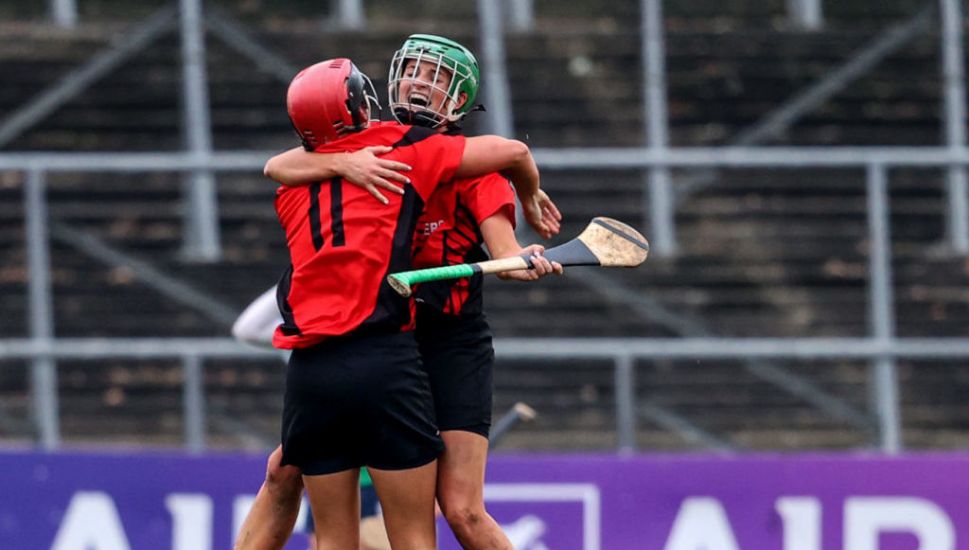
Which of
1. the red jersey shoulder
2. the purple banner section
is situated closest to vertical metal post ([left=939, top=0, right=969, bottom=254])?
the purple banner section

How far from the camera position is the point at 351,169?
5.31 meters

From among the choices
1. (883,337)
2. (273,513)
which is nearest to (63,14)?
(883,337)

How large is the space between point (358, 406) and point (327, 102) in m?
0.84

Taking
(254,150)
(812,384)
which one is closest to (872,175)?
(812,384)

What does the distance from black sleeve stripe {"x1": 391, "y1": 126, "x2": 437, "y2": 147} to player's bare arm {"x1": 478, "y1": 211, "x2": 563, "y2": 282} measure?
0.30 metres

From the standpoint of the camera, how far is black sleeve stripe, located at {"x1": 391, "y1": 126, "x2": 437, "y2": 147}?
5.40 metres

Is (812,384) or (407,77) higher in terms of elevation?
(407,77)

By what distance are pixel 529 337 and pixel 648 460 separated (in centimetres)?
291

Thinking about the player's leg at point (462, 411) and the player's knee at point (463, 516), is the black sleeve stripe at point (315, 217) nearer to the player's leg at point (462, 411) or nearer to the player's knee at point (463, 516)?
the player's leg at point (462, 411)

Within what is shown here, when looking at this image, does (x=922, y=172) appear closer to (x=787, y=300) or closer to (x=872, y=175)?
(x=787, y=300)

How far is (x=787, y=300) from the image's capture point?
453 inches

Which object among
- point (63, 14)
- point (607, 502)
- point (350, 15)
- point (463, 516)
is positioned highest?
point (63, 14)

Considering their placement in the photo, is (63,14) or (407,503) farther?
(63,14)

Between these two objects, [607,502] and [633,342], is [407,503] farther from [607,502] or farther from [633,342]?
[633,342]
